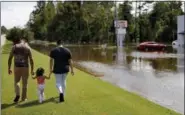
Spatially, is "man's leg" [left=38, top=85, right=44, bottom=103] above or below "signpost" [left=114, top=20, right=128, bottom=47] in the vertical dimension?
below

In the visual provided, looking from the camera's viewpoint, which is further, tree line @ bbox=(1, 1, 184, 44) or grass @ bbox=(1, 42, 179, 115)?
tree line @ bbox=(1, 1, 184, 44)

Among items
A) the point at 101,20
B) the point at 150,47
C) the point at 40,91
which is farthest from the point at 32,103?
the point at 101,20

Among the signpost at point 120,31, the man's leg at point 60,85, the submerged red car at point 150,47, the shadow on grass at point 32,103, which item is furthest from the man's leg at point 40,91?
the signpost at point 120,31

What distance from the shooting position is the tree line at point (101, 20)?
244 feet

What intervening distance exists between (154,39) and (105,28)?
424 inches

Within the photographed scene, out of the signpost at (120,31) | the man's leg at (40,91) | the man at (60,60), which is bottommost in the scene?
the man's leg at (40,91)

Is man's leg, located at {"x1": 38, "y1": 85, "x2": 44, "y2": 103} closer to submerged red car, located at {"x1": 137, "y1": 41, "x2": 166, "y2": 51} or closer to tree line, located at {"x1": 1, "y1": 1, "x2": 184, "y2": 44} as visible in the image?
submerged red car, located at {"x1": 137, "y1": 41, "x2": 166, "y2": 51}

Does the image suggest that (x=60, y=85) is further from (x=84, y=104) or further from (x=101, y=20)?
A: (x=101, y=20)

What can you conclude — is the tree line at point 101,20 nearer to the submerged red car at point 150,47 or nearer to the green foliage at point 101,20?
the green foliage at point 101,20

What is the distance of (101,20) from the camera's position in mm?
74375

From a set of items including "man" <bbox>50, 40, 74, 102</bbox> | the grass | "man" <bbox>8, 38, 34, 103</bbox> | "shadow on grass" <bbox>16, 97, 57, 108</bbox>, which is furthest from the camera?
"man" <bbox>50, 40, 74, 102</bbox>

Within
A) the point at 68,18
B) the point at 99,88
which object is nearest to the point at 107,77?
the point at 99,88

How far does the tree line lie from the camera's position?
7431 centimetres

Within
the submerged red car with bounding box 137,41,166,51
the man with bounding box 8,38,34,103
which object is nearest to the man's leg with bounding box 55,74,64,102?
the man with bounding box 8,38,34,103
